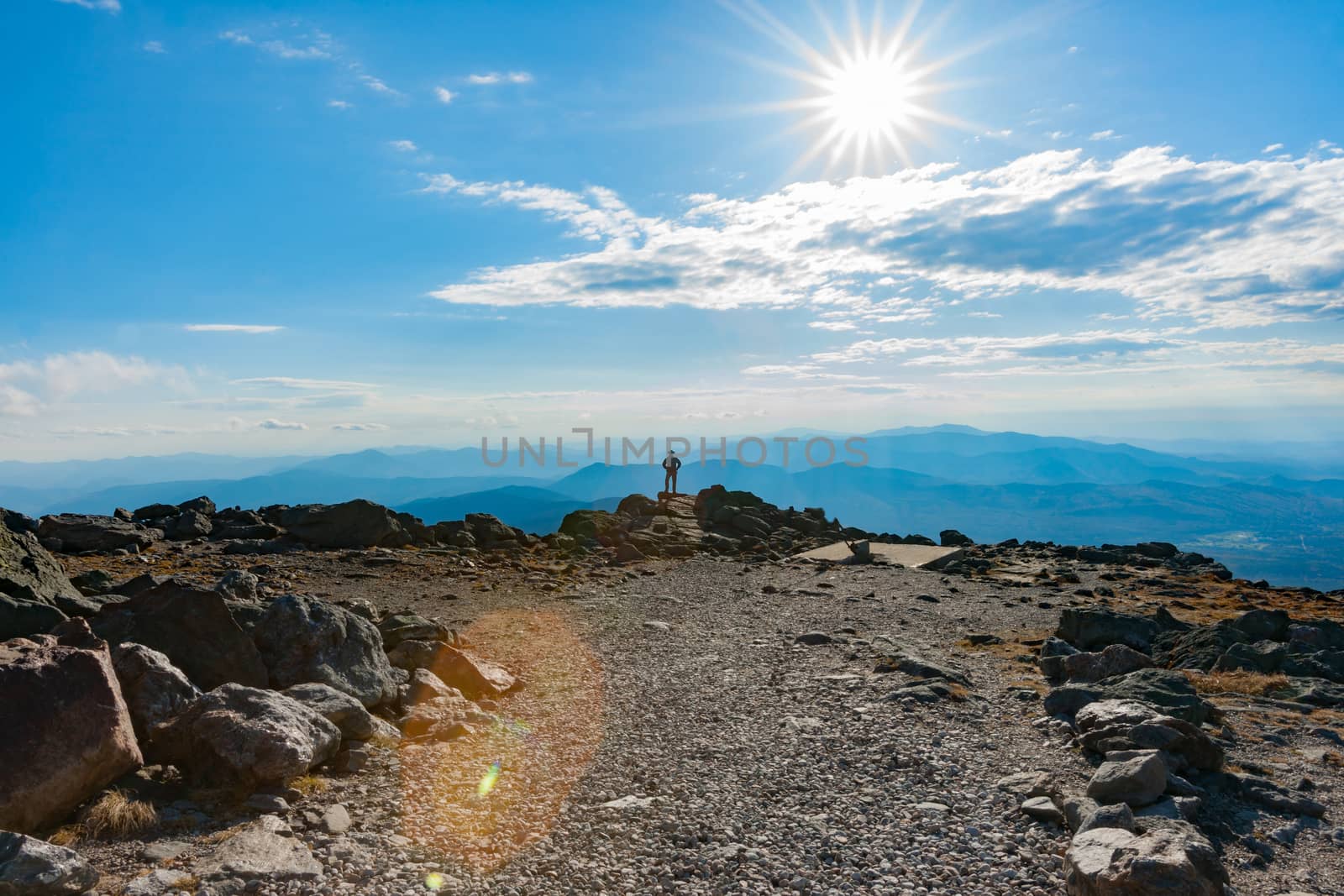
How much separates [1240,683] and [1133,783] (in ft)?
40.3

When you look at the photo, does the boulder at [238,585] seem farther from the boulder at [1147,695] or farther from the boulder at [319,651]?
the boulder at [1147,695]

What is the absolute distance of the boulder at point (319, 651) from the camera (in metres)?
16.0

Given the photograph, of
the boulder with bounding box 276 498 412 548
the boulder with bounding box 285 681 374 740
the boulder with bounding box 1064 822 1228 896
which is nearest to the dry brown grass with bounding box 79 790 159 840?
the boulder with bounding box 285 681 374 740

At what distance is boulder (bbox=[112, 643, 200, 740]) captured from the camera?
12562 mm

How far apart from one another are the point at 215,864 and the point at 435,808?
3.39 m

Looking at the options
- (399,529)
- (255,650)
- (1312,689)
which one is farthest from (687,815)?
(399,529)

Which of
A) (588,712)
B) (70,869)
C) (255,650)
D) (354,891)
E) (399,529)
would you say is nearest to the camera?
(70,869)

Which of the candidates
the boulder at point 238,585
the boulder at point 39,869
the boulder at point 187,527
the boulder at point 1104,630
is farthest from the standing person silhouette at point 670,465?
the boulder at point 39,869

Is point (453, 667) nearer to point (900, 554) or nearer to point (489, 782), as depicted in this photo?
point (489, 782)

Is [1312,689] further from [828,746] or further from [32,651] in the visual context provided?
[32,651]

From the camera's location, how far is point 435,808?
40.1 ft

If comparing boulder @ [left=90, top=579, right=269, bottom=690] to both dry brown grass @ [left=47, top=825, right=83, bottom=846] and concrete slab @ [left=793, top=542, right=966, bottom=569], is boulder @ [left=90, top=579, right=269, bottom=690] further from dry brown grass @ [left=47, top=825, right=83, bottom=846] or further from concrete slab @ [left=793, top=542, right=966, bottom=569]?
concrete slab @ [left=793, top=542, right=966, bottom=569]

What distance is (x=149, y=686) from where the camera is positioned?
12891mm

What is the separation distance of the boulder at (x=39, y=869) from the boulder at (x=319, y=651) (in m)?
7.11
